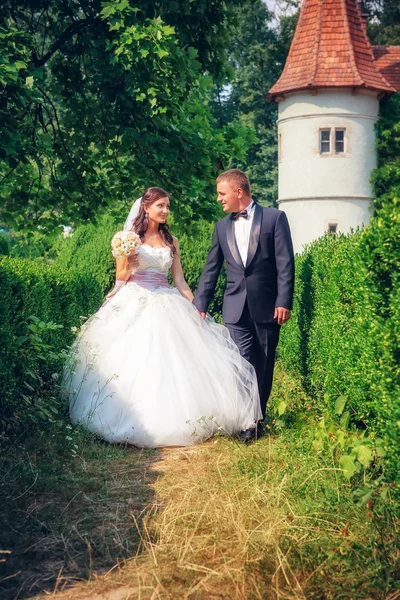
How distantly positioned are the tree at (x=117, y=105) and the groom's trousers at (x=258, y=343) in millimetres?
3689

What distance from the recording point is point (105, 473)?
232 inches

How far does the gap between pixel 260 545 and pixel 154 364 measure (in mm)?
3201

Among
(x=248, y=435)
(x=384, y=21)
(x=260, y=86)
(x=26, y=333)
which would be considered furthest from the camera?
(x=384, y=21)

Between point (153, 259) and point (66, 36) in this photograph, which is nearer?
point (153, 259)

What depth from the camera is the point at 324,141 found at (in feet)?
103

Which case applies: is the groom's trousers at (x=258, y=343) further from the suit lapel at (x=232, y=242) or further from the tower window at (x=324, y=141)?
the tower window at (x=324, y=141)

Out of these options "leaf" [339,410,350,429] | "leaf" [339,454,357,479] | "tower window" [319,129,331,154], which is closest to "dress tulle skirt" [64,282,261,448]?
"leaf" [339,410,350,429]

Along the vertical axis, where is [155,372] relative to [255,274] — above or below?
below

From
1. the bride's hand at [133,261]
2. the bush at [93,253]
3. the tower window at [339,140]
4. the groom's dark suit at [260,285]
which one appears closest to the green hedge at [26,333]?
the bride's hand at [133,261]

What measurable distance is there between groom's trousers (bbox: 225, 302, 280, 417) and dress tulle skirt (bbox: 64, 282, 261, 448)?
0.11 meters

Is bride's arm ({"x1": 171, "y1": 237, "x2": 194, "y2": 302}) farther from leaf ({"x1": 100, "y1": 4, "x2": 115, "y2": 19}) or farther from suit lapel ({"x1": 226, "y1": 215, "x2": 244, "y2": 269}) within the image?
leaf ({"x1": 100, "y1": 4, "x2": 115, "y2": 19})

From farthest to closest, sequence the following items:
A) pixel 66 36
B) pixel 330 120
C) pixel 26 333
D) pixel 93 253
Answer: pixel 330 120
pixel 93 253
pixel 66 36
pixel 26 333

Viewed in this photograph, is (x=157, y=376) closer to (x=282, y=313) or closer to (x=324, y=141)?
(x=282, y=313)

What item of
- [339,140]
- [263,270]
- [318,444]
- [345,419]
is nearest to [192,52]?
[263,270]
